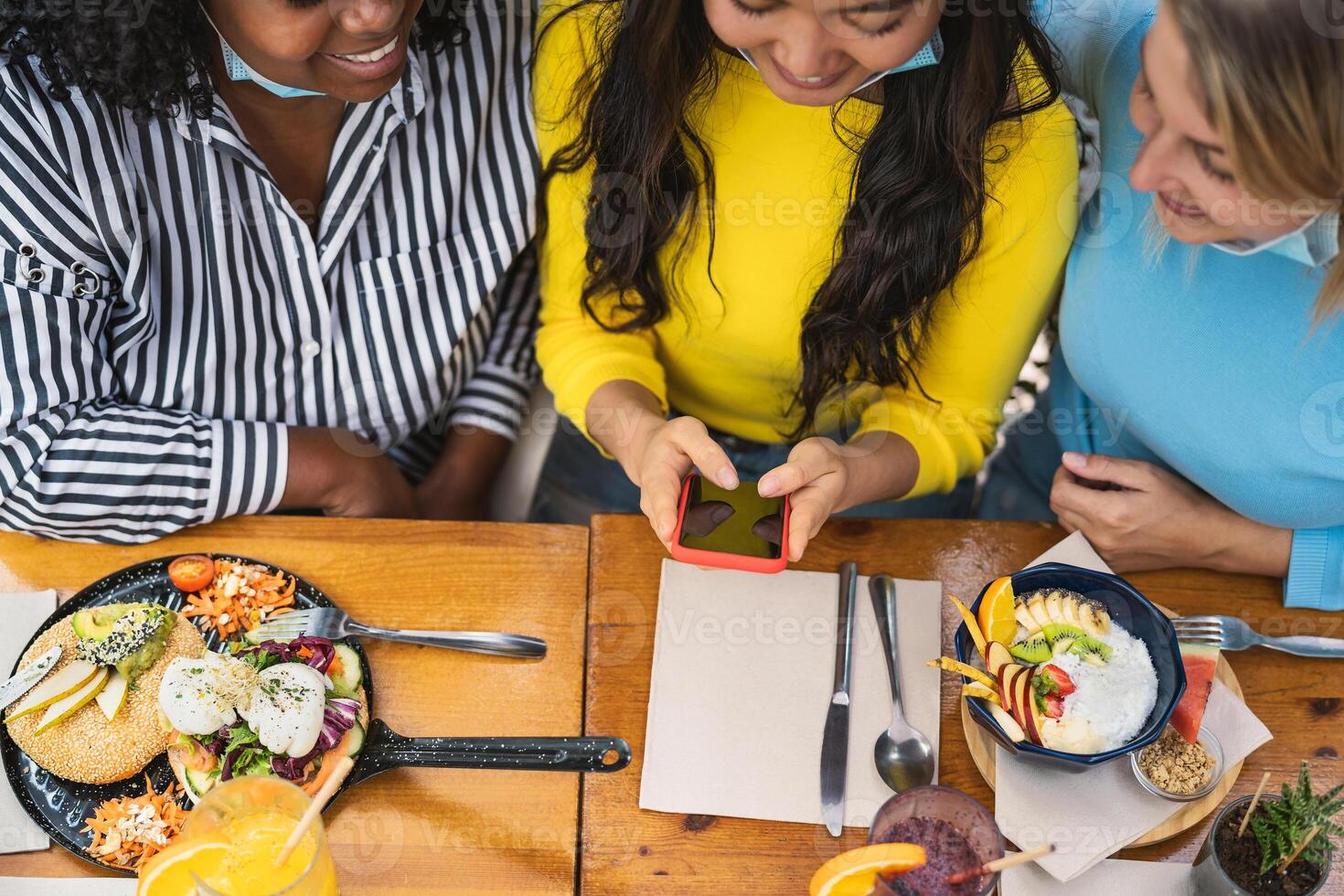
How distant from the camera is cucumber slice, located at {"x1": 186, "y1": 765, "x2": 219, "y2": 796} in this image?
1.05 meters

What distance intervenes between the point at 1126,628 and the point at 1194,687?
94 millimetres

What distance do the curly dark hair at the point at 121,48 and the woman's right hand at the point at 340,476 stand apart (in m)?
0.47

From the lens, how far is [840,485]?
126 cm

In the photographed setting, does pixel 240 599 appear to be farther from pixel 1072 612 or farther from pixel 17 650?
pixel 1072 612

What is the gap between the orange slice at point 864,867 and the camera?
0.95 m

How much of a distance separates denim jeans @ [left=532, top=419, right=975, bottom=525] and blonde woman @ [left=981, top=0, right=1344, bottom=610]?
1.47 ft

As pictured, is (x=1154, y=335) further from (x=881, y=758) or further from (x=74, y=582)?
(x=74, y=582)

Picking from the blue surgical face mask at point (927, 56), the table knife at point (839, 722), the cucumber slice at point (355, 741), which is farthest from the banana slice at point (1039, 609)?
the cucumber slice at point (355, 741)

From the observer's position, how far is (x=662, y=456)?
126cm

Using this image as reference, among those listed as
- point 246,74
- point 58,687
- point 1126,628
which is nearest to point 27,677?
point 58,687

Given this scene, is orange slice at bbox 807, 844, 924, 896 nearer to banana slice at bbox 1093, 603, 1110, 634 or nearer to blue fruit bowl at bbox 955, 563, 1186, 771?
blue fruit bowl at bbox 955, 563, 1186, 771

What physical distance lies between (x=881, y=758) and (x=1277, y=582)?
0.56 m

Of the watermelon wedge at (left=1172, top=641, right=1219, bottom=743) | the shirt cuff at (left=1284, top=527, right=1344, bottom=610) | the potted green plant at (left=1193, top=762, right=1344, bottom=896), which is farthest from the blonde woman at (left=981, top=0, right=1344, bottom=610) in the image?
the potted green plant at (left=1193, top=762, right=1344, bottom=896)

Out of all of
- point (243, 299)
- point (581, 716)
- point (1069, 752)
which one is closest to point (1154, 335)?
point (1069, 752)
